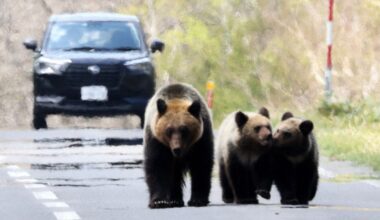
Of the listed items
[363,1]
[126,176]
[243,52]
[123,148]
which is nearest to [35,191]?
[126,176]

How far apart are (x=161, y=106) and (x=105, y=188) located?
351 cm

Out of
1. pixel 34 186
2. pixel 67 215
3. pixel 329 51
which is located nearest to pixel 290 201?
pixel 67 215

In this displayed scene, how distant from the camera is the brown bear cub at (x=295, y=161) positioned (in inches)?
579

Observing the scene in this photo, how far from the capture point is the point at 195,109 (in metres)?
14.3

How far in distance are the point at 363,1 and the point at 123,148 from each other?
2748 cm

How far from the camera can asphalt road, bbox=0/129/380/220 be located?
1434 cm

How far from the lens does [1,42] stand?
7000 centimetres

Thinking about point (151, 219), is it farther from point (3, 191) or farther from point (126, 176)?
point (126, 176)

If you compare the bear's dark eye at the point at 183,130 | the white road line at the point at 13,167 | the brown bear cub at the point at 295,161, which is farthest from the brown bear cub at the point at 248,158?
the white road line at the point at 13,167

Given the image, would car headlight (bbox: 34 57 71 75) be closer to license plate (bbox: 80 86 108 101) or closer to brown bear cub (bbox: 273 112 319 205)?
license plate (bbox: 80 86 108 101)

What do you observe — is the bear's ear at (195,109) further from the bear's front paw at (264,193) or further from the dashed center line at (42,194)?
the dashed center line at (42,194)

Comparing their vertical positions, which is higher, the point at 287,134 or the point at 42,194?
the point at 287,134

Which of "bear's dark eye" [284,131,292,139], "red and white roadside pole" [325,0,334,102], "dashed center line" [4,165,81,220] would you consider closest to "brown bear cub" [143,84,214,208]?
"bear's dark eye" [284,131,292,139]

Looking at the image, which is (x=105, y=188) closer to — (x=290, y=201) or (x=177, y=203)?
(x=177, y=203)
